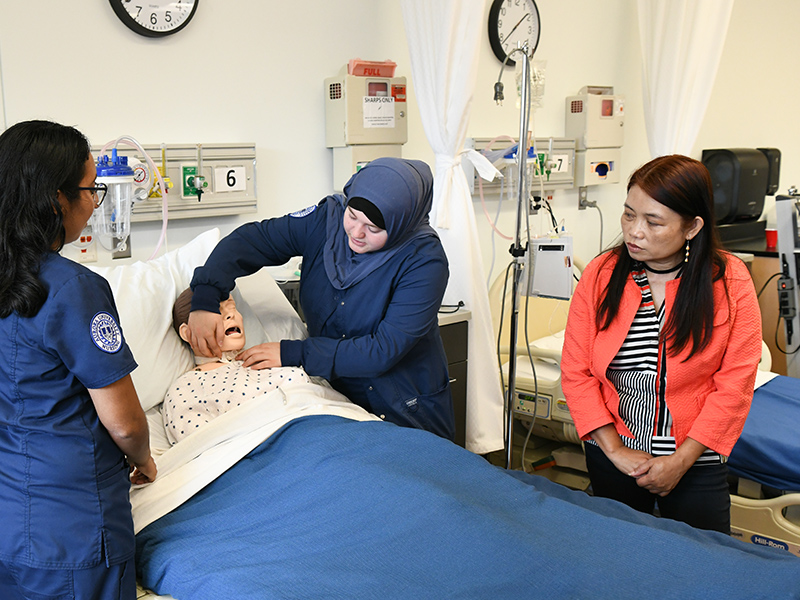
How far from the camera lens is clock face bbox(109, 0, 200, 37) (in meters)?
2.39

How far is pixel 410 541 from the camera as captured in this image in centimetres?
140

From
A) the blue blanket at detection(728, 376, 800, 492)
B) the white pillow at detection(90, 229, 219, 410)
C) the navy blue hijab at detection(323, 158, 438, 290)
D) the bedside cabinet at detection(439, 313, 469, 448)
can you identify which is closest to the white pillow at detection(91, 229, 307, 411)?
the white pillow at detection(90, 229, 219, 410)

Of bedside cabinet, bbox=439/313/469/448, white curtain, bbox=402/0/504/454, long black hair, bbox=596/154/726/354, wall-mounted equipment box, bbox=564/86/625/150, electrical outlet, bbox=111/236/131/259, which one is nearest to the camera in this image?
long black hair, bbox=596/154/726/354

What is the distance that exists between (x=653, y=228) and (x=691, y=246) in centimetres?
13

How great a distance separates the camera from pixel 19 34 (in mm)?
2219

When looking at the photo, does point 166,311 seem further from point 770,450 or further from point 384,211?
point 770,450

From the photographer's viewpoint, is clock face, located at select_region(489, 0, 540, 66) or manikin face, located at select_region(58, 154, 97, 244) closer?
manikin face, located at select_region(58, 154, 97, 244)

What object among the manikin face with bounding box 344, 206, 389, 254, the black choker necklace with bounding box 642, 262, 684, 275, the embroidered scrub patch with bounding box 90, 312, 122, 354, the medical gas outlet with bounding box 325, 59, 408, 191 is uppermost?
the medical gas outlet with bounding box 325, 59, 408, 191

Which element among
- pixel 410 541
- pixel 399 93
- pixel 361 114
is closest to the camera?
pixel 410 541

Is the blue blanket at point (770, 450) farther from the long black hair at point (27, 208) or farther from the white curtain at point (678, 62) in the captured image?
the long black hair at point (27, 208)

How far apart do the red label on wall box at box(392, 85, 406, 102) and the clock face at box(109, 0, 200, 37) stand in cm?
86

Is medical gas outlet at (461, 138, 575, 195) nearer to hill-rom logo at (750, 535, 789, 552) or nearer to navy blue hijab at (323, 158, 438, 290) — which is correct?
navy blue hijab at (323, 158, 438, 290)

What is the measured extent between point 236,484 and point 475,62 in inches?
70.9

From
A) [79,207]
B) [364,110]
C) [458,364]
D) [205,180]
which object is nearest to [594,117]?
[364,110]
